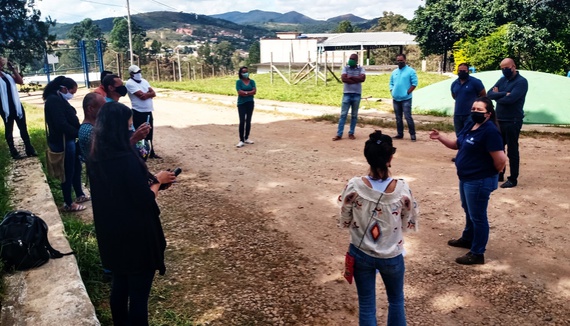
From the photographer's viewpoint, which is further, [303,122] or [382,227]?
[303,122]

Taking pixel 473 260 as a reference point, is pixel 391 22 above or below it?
above

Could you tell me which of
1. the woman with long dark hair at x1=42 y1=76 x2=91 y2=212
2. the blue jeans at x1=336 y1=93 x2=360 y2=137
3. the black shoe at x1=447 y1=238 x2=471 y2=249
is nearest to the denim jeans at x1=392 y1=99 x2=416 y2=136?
the blue jeans at x1=336 y1=93 x2=360 y2=137

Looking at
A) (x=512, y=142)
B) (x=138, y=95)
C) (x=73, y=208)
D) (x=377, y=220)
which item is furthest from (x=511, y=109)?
(x=73, y=208)

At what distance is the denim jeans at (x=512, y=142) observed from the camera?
6.84 m

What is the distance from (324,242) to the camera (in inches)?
208

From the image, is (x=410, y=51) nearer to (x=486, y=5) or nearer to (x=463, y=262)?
(x=486, y=5)

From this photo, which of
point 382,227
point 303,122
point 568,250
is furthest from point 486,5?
point 382,227

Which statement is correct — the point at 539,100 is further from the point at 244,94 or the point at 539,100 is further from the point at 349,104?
the point at 244,94

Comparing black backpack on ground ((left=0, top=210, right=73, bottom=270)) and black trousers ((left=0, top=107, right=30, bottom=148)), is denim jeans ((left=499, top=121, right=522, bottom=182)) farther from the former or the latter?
black trousers ((left=0, top=107, right=30, bottom=148))

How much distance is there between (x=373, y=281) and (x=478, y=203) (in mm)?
1834

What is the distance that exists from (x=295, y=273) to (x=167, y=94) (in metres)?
17.3

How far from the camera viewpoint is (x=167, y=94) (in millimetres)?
20594

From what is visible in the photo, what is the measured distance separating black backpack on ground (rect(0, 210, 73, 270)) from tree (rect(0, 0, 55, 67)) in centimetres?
2336

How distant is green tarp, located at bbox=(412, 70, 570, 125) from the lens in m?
11.8
